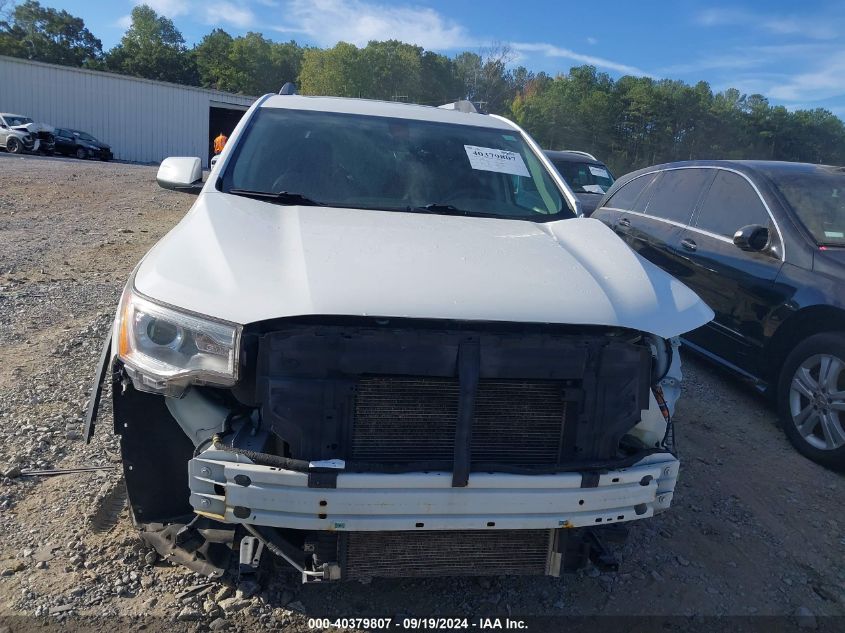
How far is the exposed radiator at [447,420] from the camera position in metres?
2.13

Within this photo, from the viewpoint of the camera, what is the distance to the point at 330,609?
→ 251cm

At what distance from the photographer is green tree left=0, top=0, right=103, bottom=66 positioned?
6212 centimetres

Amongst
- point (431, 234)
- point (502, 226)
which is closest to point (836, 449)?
point (502, 226)

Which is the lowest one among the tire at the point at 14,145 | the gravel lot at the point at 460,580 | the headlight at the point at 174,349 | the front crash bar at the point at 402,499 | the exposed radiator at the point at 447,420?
the gravel lot at the point at 460,580

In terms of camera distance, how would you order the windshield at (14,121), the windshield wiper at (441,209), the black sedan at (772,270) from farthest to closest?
the windshield at (14,121) < the black sedan at (772,270) < the windshield wiper at (441,209)

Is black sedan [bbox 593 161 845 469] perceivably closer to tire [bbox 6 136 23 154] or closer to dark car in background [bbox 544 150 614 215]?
dark car in background [bbox 544 150 614 215]

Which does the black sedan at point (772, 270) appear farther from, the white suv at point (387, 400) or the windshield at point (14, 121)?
the windshield at point (14, 121)

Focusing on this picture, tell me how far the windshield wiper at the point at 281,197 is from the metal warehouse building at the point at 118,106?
122 feet

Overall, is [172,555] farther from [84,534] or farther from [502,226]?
[502,226]

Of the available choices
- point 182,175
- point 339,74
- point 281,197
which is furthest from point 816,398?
point 339,74

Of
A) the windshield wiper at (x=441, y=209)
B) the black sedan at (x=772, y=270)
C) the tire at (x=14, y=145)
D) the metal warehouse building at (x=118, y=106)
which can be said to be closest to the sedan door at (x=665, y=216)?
the black sedan at (x=772, y=270)

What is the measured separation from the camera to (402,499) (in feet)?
6.73

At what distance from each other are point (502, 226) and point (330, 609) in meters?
1.82

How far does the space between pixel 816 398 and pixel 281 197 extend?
3.36 m
